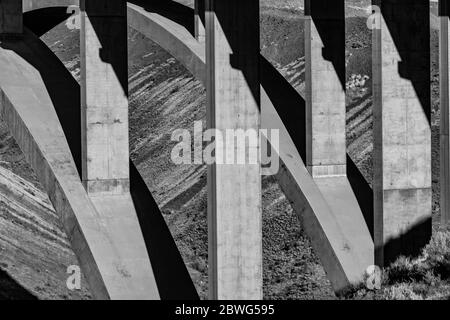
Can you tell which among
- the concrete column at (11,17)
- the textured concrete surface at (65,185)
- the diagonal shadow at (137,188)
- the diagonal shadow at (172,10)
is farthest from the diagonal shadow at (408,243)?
the diagonal shadow at (172,10)

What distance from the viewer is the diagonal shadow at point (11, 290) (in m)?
29.7

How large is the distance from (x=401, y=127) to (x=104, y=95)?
7.05 metres

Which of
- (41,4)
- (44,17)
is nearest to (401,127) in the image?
(41,4)

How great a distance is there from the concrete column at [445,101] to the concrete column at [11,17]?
40.4ft

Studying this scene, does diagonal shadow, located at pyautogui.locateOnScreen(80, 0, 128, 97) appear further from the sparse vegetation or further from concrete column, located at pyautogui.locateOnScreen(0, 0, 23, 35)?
the sparse vegetation

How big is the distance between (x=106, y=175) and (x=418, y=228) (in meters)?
7.36

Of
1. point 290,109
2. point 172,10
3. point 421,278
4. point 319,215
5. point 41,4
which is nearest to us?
point 421,278

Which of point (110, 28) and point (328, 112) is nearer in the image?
point (110, 28)

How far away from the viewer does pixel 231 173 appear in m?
19.7

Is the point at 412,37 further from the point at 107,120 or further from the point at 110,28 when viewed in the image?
the point at 107,120

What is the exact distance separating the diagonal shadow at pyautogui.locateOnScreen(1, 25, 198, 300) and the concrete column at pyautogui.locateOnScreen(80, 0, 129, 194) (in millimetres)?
644

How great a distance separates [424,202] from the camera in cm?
1941

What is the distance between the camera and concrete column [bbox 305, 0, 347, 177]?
2534cm
